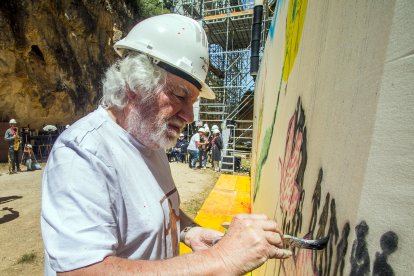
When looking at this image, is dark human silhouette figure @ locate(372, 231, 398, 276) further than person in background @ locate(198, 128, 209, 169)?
No

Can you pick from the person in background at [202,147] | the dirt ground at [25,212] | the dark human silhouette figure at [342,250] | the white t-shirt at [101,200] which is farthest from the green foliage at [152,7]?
the dark human silhouette figure at [342,250]

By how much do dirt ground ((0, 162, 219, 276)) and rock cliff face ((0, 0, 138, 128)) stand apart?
3210 millimetres

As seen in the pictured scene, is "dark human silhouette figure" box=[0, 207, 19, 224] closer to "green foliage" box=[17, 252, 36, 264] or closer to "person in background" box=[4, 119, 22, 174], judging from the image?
"green foliage" box=[17, 252, 36, 264]

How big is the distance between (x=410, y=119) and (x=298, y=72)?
3.59 ft

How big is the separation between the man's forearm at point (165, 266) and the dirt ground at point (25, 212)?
11.0 feet

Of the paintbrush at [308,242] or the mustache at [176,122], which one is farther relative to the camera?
the mustache at [176,122]

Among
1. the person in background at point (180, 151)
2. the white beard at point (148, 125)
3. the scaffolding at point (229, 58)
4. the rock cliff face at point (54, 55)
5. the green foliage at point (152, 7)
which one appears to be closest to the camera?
the white beard at point (148, 125)

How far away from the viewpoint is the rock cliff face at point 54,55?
33.4 ft

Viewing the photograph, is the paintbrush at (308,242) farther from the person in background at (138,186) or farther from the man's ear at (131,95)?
the man's ear at (131,95)

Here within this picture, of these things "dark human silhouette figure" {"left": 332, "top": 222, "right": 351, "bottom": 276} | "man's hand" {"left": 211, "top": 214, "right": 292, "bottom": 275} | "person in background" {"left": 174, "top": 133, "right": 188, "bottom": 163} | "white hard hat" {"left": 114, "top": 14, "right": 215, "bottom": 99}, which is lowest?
"person in background" {"left": 174, "top": 133, "right": 188, "bottom": 163}

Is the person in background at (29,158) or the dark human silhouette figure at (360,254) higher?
the dark human silhouette figure at (360,254)

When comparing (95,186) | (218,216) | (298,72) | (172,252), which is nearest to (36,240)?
(218,216)

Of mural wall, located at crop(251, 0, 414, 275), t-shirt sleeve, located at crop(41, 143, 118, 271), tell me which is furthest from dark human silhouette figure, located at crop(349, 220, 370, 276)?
t-shirt sleeve, located at crop(41, 143, 118, 271)

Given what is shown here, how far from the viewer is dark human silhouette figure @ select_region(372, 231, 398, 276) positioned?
45cm
